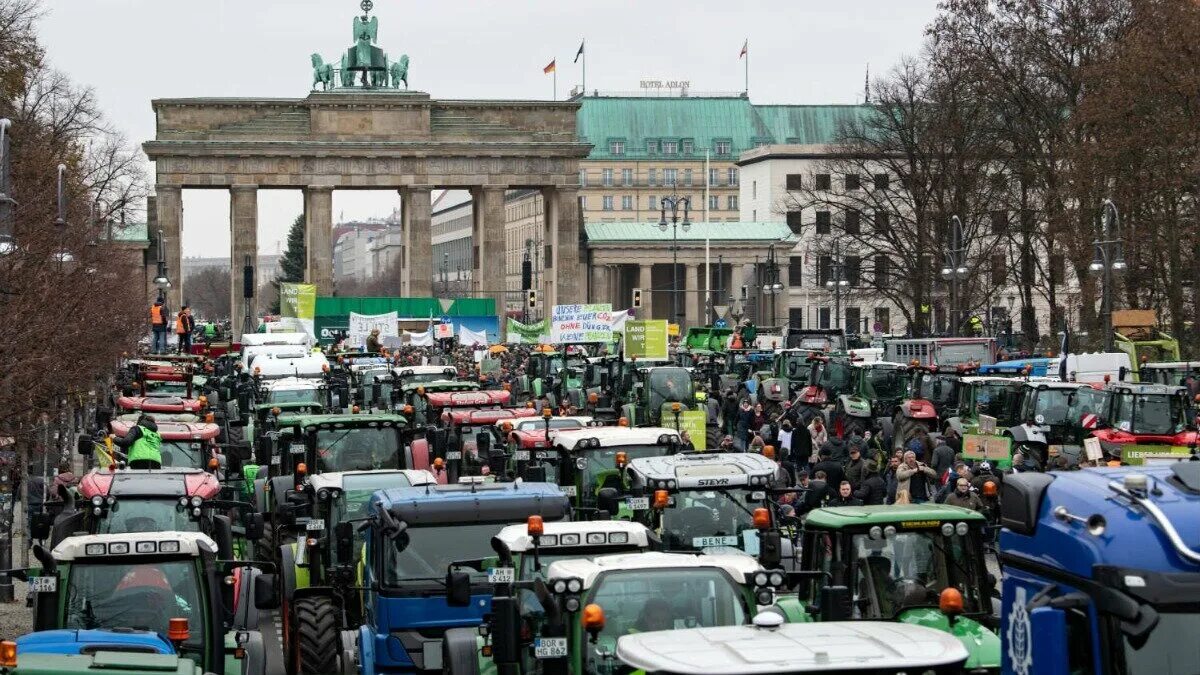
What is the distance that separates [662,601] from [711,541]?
5.00 m

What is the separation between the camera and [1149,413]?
3044 cm

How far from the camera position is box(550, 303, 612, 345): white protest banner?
54719 mm

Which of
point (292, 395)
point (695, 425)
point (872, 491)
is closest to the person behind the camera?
point (872, 491)

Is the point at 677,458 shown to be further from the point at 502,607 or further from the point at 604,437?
the point at 502,607

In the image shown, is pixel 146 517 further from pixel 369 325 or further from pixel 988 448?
pixel 369 325

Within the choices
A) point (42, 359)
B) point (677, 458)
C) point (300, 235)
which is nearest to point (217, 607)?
point (677, 458)

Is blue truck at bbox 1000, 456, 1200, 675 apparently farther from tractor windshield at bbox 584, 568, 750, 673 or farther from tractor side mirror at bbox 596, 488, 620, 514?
tractor side mirror at bbox 596, 488, 620, 514

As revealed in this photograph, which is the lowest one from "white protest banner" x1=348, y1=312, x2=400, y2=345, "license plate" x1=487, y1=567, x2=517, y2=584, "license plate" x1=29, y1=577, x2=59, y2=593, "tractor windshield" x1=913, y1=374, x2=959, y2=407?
"license plate" x1=29, y1=577, x2=59, y2=593

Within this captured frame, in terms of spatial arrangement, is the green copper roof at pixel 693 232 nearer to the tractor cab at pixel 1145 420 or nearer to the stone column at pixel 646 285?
the stone column at pixel 646 285

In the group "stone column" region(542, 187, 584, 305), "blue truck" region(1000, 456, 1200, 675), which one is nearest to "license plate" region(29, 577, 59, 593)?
"blue truck" region(1000, 456, 1200, 675)

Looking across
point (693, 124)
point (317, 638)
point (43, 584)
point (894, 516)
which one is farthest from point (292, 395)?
point (693, 124)

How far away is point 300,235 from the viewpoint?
17325cm

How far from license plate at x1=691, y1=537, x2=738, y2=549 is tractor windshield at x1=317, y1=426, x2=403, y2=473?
7.59 meters

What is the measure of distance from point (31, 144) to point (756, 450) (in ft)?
73.4
